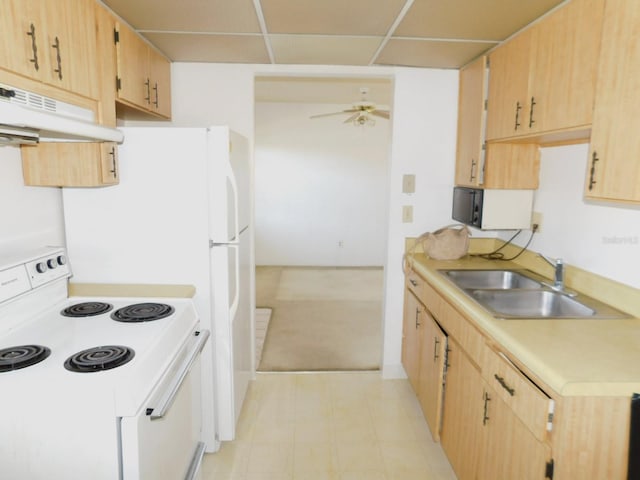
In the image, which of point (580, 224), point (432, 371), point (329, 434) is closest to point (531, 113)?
point (580, 224)

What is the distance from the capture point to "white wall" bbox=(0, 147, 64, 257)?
1.81 meters

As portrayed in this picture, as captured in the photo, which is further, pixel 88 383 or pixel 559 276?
pixel 559 276

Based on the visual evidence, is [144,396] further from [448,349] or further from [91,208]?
[448,349]

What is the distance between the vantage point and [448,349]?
2.14m

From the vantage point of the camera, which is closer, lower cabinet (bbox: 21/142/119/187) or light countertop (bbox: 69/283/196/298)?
lower cabinet (bbox: 21/142/119/187)

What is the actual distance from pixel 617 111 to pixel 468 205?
1.32 metres

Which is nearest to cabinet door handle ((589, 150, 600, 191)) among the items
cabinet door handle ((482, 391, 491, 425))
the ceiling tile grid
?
the ceiling tile grid

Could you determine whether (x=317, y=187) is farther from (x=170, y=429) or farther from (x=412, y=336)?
(x=170, y=429)

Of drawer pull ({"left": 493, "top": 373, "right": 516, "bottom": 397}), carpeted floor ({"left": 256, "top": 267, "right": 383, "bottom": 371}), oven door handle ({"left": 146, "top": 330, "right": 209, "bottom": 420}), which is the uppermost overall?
drawer pull ({"left": 493, "top": 373, "right": 516, "bottom": 397})

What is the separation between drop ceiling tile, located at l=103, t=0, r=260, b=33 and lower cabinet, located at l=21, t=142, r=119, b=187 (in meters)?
0.65

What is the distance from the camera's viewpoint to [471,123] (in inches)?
107

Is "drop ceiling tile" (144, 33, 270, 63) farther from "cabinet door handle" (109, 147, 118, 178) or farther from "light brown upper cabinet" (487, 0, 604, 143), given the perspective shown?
"light brown upper cabinet" (487, 0, 604, 143)

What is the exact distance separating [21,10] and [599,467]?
2232 millimetres

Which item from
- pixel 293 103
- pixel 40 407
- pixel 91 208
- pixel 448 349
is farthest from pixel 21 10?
pixel 293 103
